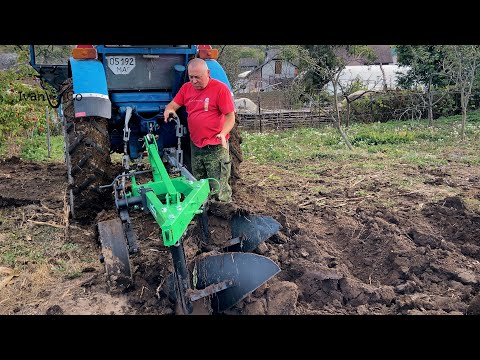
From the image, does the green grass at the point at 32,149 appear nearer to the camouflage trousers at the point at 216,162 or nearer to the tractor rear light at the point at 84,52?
the tractor rear light at the point at 84,52

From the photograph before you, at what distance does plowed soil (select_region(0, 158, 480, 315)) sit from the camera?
3.59m

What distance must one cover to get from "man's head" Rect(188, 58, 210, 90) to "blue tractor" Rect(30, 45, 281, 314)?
44 cm

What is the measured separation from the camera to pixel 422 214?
549 centimetres

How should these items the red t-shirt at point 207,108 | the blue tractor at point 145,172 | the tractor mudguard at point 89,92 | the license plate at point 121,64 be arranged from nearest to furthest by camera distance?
the blue tractor at point 145,172, the red t-shirt at point 207,108, the tractor mudguard at point 89,92, the license plate at point 121,64

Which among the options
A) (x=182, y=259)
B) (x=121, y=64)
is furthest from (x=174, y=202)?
(x=121, y=64)

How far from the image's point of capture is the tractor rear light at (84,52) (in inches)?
196

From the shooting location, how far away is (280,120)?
51.6 feet

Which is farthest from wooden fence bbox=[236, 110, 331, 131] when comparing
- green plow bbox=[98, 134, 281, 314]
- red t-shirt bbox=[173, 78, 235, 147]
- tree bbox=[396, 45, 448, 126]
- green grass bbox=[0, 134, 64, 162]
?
green plow bbox=[98, 134, 281, 314]

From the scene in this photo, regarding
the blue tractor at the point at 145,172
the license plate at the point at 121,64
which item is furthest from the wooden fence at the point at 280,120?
the license plate at the point at 121,64

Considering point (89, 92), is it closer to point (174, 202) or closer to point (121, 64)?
point (121, 64)

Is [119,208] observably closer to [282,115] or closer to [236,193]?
[236,193]

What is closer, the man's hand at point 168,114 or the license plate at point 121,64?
the man's hand at point 168,114

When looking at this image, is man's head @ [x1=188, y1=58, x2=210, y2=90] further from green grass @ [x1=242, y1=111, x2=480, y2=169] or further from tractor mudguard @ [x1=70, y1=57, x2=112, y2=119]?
green grass @ [x1=242, y1=111, x2=480, y2=169]

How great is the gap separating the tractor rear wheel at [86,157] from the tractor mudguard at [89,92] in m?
0.16
